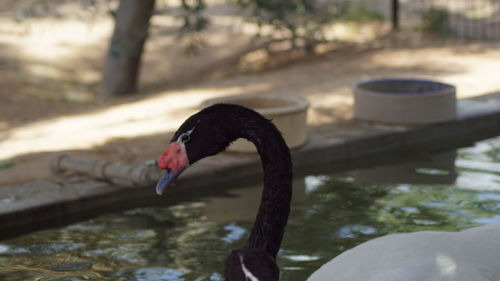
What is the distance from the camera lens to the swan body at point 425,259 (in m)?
3.27

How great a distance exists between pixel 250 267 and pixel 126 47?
834 centimetres

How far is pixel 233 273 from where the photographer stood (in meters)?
3.17

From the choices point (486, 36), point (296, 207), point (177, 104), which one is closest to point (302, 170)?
point (296, 207)

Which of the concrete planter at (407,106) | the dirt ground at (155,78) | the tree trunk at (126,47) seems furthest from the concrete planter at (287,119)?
the tree trunk at (126,47)

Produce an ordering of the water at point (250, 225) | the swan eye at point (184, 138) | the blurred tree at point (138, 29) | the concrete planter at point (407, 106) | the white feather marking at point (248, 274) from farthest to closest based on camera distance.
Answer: the blurred tree at point (138, 29)
the concrete planter at point (407, 106)
the water at point (250, 225)
the swan eye at point (184, 138)
the white feather marking at point (248, 274)

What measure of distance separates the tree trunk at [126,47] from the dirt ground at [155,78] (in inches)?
10.7

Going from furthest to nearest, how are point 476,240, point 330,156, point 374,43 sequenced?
point 374,43 < point 330,156 < point 476,240

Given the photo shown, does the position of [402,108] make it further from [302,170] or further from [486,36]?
[486,36]

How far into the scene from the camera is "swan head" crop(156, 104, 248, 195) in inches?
143

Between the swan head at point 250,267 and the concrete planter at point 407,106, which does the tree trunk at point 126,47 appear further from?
the swan head at point 250,267

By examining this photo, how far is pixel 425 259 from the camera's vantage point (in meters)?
3.36

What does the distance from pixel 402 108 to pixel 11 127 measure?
412 cm

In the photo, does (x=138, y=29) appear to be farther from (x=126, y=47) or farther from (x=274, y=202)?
(x=274, y=202)

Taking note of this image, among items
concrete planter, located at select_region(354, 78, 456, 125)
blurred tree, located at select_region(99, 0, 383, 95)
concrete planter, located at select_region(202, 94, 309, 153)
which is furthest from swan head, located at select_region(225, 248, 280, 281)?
blurred tree, located at select_region(99, 0, 383, 95)
